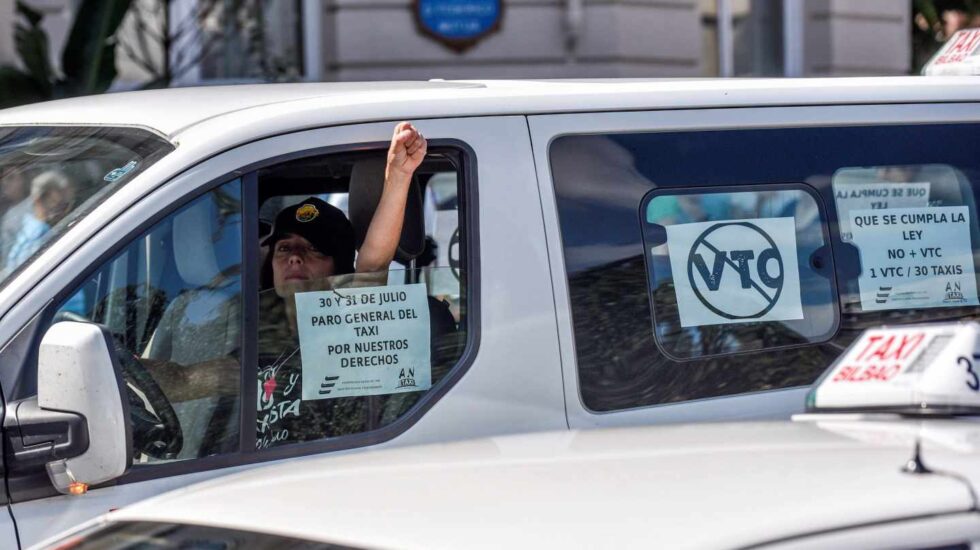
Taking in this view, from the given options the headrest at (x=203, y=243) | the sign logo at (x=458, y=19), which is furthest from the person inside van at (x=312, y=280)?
the sign logo at (x=458, y=19)

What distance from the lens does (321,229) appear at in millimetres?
3338

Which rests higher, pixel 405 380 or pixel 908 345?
pixel 908 345

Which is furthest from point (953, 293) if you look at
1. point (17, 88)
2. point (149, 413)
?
point (17, 88)

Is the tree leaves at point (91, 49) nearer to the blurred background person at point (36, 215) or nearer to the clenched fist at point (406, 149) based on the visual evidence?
the blurred background person at point (36, 215)

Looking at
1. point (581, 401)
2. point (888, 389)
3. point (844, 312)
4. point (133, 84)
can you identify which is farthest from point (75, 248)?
point (133, 84)

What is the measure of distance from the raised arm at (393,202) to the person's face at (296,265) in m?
0.10

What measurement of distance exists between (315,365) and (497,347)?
39 cm

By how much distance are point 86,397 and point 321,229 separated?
3.51 feet

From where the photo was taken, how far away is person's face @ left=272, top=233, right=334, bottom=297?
2949mm

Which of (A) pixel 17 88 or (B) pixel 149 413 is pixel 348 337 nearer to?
(B) pixel 149 413

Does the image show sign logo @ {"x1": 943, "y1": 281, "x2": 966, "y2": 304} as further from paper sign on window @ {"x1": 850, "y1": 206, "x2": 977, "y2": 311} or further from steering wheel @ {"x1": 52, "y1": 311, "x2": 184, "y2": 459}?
steering wheel @ {"x1": 52, "y1": 311, "x2": 184, "y2": 459}

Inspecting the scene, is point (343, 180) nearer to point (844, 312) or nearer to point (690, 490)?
point (844, 312)

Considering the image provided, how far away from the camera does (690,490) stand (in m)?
1.85

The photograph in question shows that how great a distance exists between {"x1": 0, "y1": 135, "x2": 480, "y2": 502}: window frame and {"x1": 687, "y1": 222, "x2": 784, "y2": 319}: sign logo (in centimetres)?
55
